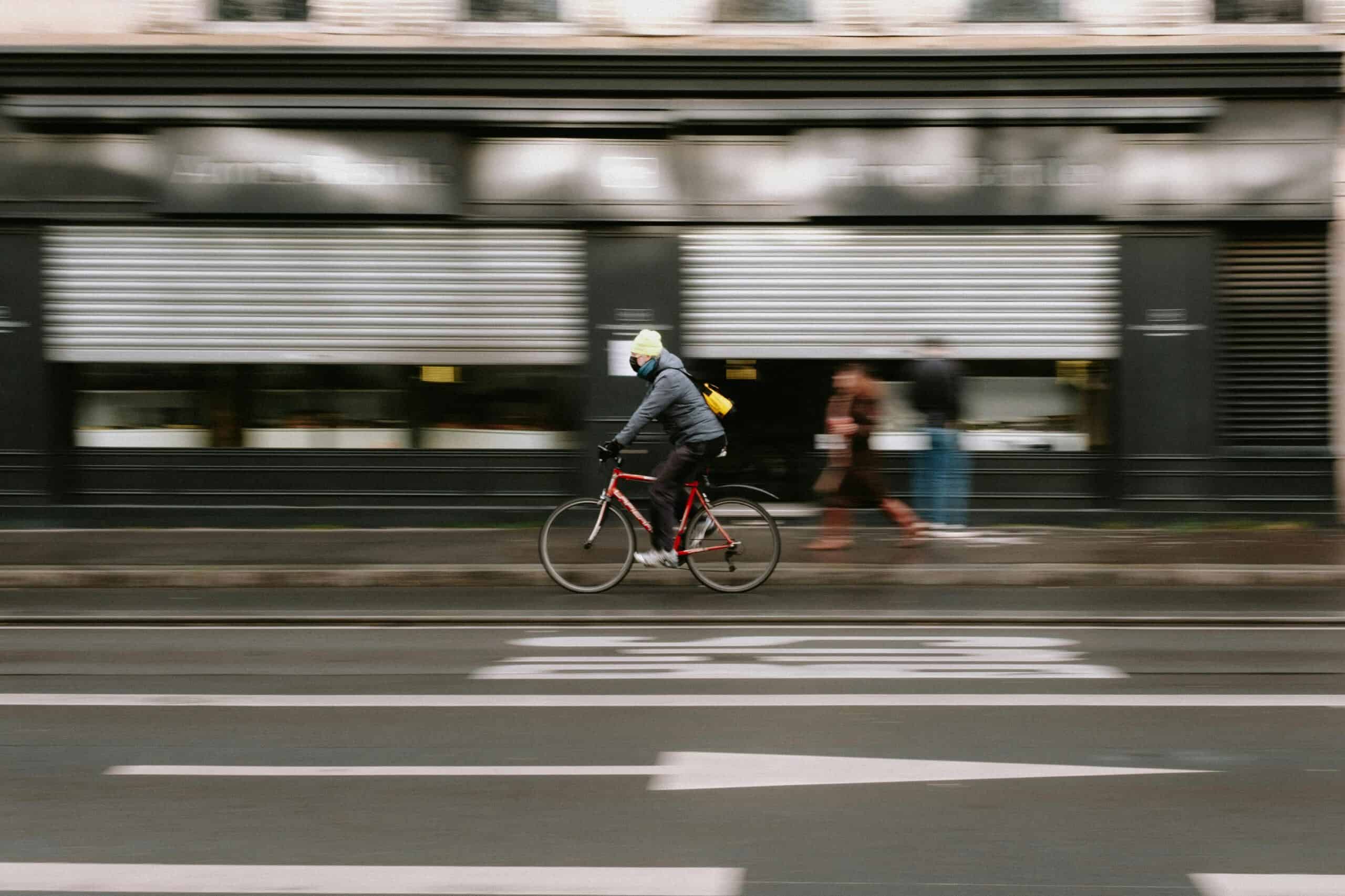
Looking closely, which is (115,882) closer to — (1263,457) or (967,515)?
(967,515)

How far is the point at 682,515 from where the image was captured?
9922 millimetres

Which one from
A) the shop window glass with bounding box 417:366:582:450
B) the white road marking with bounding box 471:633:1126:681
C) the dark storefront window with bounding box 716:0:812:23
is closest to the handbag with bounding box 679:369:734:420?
the white road marking with bounding box 471:633:1126:681

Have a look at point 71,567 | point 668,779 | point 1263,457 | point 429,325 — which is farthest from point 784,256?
point 668,779

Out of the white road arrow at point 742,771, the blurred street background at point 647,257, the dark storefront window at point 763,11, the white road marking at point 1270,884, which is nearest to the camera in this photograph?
the white road marking at point 1270,884

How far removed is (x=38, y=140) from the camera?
533 inches

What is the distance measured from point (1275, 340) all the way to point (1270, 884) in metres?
10.8

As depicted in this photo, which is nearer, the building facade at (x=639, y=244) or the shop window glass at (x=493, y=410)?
the building facade at (x=639, y=244)

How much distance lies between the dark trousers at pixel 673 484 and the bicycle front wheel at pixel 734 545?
0.15 metres

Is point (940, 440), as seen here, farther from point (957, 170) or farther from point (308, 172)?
point (308, 172)

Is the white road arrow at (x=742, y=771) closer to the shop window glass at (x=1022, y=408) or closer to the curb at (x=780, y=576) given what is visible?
the curb at (x=780, y=576)

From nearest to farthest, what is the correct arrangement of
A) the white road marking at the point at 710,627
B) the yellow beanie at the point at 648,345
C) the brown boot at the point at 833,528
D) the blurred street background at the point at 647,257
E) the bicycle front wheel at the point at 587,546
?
the white road marking at the point at 710,627 < the yellow beanie at the point at 648,345 < the bicycle front wheel at the point at 587,546 < the brown boot at the point at 833,528 < the blurred street background at the point at 647,257

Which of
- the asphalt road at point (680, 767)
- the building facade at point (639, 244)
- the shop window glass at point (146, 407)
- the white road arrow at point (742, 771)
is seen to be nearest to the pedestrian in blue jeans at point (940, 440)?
the building facade at point (639, 244)

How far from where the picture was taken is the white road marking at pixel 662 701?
618 centimetres

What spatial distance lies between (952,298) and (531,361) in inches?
158
